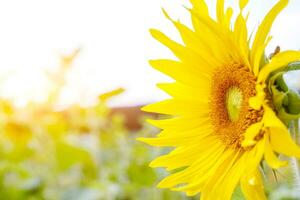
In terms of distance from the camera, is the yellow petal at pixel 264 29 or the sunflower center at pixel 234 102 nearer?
the yellow petal at pixel 264 29

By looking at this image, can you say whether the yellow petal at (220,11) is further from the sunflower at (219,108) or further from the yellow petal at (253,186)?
the yellow petal at (253,186)

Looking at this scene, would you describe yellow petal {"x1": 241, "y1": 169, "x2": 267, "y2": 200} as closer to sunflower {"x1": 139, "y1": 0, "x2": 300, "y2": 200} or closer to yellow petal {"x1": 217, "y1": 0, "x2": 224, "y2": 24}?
sunflower {"x1": 139, "y1": 0, "x2": 300, "y2": 200}

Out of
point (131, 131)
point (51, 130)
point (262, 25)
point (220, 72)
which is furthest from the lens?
point (131, 131)

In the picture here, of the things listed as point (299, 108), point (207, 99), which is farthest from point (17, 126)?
point (299, 108)

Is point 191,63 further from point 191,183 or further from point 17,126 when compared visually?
point 17,126

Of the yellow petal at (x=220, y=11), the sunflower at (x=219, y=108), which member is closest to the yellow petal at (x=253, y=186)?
the sunflower at (x=219, y=108)

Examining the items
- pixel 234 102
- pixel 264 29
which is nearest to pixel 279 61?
pixel 264 29

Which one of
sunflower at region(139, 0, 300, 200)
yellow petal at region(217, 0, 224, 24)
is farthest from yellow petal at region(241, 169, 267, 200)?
yellow petal at region(217, 0, 224, 24)
